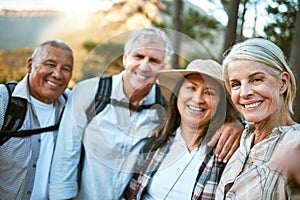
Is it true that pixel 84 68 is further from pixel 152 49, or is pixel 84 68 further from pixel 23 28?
pixel 23 28

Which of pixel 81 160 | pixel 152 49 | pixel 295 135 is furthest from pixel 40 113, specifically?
pixel 295 135

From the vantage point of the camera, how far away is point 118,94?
1.89m

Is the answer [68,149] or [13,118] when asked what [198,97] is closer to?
[68,149]

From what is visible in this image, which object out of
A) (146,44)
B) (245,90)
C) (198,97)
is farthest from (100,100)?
(245,90)

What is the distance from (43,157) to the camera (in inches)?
75.1

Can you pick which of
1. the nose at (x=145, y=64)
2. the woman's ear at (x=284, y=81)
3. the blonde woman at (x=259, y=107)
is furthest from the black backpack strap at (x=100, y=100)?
the woman's ear at (x=284, y=81)

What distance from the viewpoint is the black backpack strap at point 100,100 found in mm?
1858

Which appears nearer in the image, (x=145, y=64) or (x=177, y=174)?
(x=177, y=174)

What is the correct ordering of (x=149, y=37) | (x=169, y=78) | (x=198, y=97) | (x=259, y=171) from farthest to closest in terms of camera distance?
1. (x=149, y=37)
2. (x=169, y=78)
3. (x=198, y=97)
4. (x=259, y=171)

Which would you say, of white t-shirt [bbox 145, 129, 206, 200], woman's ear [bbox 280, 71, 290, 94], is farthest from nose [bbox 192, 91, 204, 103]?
woman's ear [bbox 280, 71, 290, 94]

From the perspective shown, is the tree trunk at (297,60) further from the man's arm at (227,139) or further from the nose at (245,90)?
the nose at (245,90)

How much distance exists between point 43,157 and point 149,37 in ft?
2.76

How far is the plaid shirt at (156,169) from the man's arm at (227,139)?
0.12 feet

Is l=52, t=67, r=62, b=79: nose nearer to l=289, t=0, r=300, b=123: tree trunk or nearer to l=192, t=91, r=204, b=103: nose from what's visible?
l=192, t=91, r=204, b=103: nose
